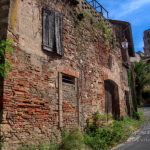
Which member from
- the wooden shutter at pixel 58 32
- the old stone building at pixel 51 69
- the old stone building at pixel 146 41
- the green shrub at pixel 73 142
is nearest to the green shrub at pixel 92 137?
the green shrub at pixel 73 142

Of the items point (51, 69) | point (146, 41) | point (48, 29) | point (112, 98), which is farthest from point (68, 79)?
point (146, 41)

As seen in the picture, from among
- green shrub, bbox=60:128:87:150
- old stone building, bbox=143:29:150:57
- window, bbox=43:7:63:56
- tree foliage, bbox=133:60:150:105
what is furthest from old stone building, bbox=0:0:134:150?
old stone building, bbox=143:29:150:57

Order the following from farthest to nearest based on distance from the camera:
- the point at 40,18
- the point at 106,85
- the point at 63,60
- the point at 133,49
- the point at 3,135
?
1. the point at 133,49
2. the point at 106,85
3. the point at 63,60
4. the point at 40,18
5. the point at 3,135

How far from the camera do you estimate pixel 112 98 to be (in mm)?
11180

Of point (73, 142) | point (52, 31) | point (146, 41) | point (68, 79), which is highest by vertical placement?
point (146, 41)

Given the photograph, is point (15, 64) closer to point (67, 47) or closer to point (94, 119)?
point (67, 47)

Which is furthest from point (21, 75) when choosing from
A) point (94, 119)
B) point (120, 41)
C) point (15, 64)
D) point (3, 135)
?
point (120, 41)

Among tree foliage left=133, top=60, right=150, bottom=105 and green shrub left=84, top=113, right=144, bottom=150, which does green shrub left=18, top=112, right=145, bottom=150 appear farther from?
tree foliage left=133, top=60, right=150, bottom=105

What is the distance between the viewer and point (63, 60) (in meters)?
7.39

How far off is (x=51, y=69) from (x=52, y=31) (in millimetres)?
1482

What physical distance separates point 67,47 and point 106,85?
3862 millimetres

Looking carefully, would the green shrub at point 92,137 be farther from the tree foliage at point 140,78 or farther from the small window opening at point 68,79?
the tree foliage at point 140,78

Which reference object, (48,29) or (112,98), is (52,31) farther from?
(112,98)

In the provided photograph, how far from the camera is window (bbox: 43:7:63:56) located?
22.5 feet
